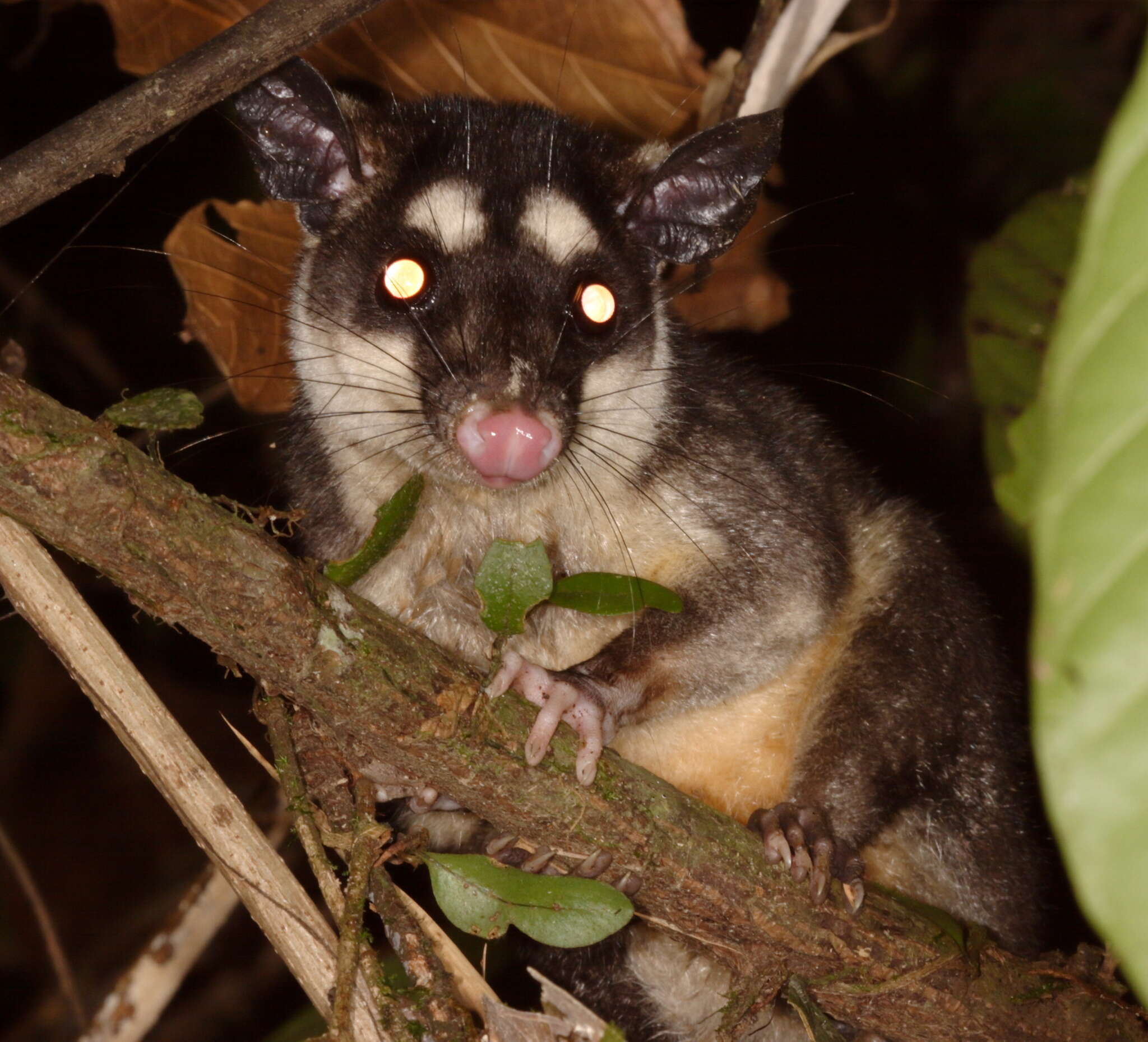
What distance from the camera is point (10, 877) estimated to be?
4.77 metres

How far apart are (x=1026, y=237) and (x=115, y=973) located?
4.20 meters

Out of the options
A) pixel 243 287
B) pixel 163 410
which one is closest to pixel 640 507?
pixel 163 410

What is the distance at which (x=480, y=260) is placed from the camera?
254 cm

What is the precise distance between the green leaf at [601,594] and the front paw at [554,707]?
140 mm

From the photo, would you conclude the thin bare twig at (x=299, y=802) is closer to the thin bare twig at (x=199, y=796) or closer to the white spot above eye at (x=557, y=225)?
the thin bare twig at (x=199, y=796)

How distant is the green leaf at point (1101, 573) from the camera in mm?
735

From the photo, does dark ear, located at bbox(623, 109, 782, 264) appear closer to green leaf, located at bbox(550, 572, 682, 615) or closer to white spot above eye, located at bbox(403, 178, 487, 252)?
white spot above eye, located at bbox(403, 178, 487, 252)

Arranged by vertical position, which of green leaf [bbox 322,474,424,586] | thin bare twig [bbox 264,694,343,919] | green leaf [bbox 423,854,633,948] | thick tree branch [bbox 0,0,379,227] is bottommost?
green leaf [bbox 423,854,633,948]

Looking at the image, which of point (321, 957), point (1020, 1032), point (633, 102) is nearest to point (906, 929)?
point (1020, 1032)

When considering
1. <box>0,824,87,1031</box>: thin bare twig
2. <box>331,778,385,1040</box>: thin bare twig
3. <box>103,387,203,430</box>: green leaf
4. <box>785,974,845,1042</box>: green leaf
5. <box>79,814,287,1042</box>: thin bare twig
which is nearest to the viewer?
<box>103,387,203,430</box>: green leaf

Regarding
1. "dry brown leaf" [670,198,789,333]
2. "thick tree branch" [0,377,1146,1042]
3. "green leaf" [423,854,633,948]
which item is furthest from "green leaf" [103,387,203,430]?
"dry brown leaf" [670,198,789,333]

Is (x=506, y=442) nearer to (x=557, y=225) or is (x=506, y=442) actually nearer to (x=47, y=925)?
(x=557, y=225)

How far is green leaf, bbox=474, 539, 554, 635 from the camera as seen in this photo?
2178 mm

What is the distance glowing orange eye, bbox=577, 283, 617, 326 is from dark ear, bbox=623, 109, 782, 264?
1.07 ft
